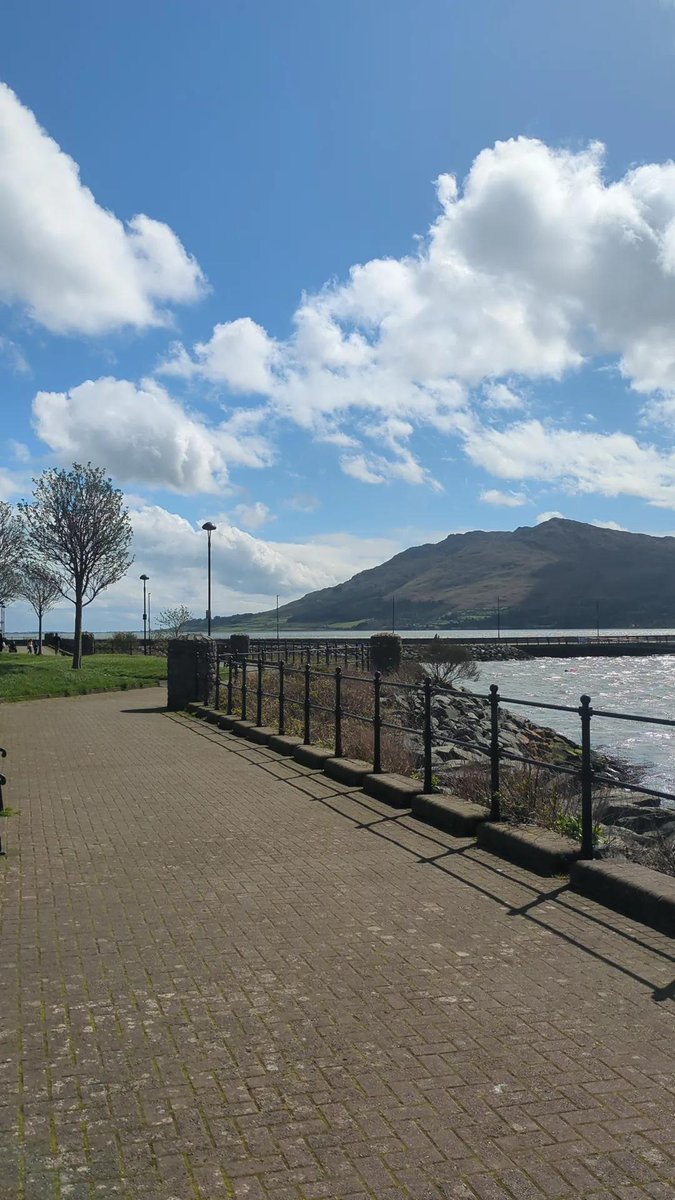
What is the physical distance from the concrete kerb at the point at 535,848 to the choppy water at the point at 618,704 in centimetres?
129

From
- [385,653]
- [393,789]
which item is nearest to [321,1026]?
[393,789]

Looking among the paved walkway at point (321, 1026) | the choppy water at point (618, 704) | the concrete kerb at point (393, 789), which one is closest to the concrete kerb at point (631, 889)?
the paved walkway at point (321, 1026)

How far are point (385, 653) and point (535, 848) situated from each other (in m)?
26.3

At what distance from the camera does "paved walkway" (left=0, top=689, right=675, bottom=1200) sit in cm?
328

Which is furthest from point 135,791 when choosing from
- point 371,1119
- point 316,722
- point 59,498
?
point 59,498

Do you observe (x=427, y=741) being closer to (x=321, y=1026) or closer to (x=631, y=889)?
(x=631, y=889)

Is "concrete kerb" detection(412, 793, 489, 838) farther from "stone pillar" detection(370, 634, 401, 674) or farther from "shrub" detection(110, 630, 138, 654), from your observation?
"shrub" detection(110, 630, 138, 654)

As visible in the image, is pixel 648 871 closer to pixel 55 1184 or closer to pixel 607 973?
pixel 607 973

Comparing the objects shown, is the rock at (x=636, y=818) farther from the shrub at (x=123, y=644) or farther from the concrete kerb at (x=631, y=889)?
the shrub at (x=123, y=644)

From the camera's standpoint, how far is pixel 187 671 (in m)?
21.9

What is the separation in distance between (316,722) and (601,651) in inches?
3779

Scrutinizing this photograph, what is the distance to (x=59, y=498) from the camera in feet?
132

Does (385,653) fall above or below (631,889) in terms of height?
above

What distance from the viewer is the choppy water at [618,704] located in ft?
80.0
